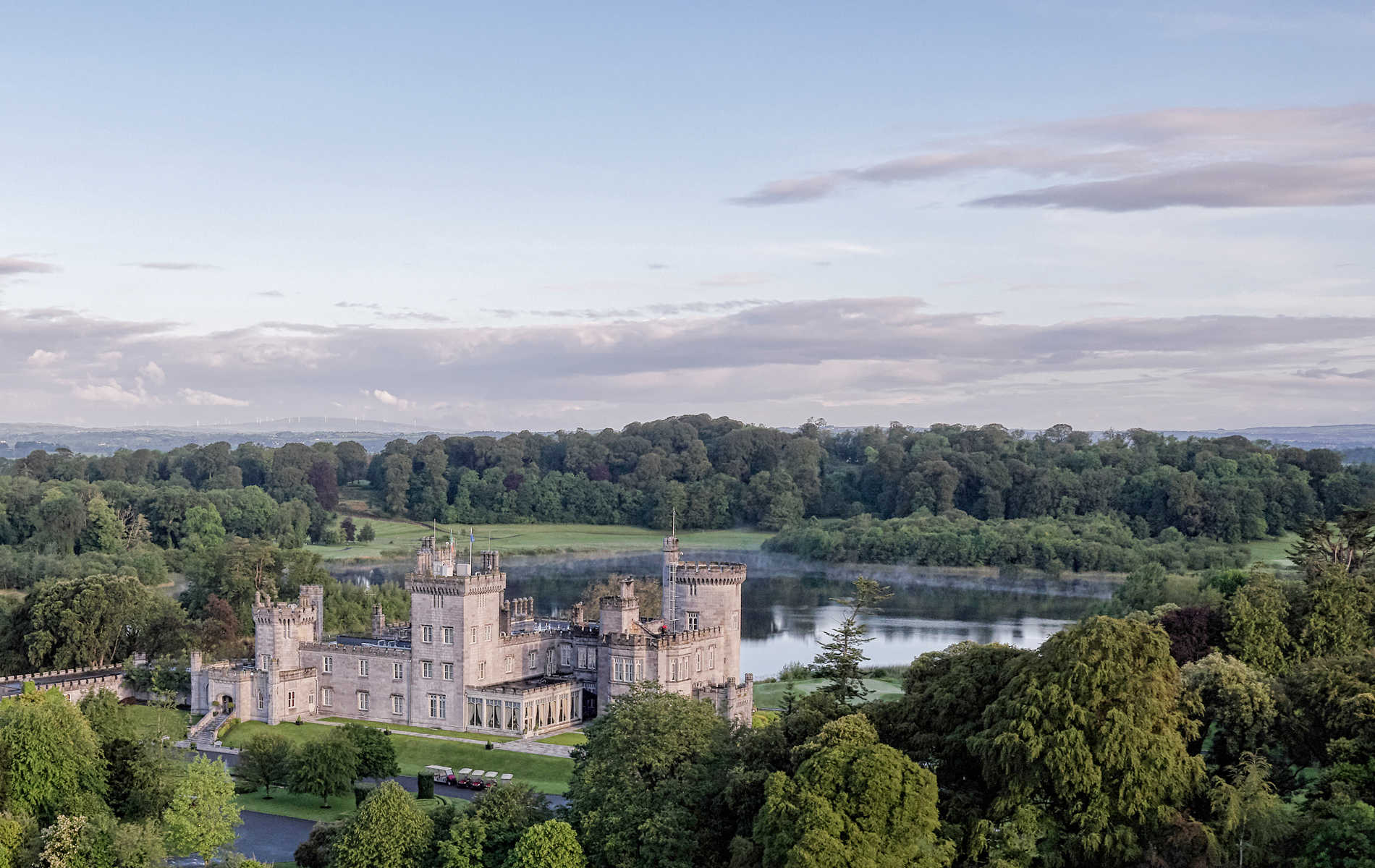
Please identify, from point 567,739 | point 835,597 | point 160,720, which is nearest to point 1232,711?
point 567,739

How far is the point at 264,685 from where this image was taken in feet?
185

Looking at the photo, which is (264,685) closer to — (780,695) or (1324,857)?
(780,695)

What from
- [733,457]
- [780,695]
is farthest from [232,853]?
[733,457]

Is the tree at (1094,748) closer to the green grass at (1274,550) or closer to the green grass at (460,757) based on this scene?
the green grass at (460,757)

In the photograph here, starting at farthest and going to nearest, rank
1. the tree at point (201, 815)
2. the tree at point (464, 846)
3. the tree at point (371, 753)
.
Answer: the tree at point (371, 753) → the tree at point (201, 815) → the tree at point (464, 846)

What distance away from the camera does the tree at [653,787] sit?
110 ft

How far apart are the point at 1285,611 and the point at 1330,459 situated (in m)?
102

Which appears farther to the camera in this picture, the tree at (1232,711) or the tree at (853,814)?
the tree at (1232,711)

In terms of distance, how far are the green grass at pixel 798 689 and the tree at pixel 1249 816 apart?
28.0 metres

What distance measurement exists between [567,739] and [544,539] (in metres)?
96.5

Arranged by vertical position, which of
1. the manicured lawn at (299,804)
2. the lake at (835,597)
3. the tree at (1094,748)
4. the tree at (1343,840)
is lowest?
the manicured lawn at (299,804)

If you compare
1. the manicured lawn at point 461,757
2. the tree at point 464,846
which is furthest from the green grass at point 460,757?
the tree at point 464,846

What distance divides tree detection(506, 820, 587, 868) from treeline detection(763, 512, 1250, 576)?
81.5 m

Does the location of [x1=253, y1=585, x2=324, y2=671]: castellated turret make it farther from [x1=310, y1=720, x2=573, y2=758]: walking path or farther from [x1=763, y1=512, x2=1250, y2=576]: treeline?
[x1=763, y1=512, x2=1250, y2=576]: treeline
